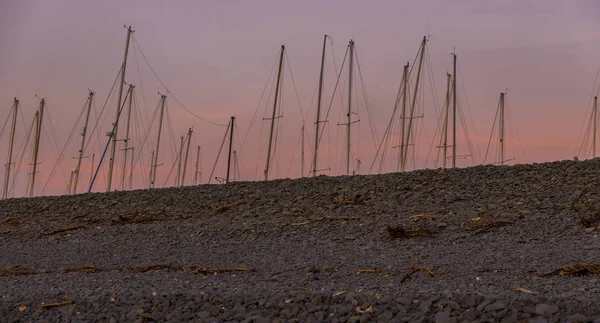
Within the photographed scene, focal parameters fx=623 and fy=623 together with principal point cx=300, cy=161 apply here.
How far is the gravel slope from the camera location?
6898 millimetres

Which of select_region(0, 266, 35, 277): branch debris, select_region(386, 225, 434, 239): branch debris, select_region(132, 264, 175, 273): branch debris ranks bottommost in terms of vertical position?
select_region(0, 266, 35, 277): branch debris

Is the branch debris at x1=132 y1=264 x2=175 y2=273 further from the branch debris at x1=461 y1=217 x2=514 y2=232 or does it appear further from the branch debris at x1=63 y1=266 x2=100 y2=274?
the branch debris at x1=461 y1=217 x2=514 y2=232

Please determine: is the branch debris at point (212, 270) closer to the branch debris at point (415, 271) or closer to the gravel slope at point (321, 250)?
the gravel slope at point (321, 250)

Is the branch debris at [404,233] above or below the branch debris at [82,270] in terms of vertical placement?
A: above

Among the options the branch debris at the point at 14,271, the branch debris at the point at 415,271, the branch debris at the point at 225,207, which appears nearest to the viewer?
the branch debris at the point at 415,271

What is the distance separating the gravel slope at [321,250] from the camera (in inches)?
272

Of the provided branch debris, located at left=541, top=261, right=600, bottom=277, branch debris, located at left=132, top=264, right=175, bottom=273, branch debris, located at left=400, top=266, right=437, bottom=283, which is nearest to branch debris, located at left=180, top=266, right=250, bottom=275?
branch debris, located at left=132, top=264, right=175, bottom=273

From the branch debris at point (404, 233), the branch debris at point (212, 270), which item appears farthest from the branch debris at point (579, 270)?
the branch debris at point (212, 270)

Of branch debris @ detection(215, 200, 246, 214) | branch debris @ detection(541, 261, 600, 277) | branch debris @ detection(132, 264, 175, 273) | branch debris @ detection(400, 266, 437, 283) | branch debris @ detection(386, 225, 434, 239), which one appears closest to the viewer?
branch debris @ detection(541, 261, 600, 277)

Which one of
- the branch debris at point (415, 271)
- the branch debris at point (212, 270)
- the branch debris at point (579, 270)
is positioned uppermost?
the branch debris at point (579, 270)

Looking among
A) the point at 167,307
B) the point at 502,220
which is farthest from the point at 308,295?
the point at 502,220

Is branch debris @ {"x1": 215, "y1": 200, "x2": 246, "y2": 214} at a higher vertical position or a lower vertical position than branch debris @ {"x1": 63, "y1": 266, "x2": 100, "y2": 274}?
higher

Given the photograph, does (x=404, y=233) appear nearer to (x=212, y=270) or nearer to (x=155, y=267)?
(x=212, y=270)

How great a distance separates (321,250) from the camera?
34.9 feet
